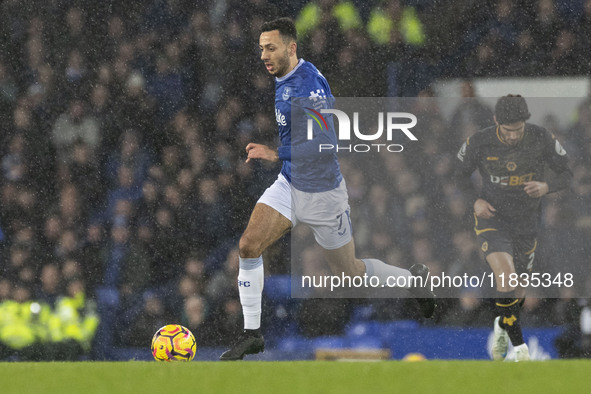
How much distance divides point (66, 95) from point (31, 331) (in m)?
2.00

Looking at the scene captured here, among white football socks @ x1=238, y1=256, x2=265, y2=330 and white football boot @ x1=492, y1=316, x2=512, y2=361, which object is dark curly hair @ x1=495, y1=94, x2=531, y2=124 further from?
white football socks @ x1=238, y1=256, x2=265, y2=330

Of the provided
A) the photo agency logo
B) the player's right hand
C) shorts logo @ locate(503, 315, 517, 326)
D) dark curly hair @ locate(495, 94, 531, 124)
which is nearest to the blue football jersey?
the photo agency logo

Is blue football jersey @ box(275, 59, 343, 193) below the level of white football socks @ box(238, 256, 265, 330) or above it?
above

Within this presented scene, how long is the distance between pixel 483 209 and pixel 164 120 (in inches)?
112

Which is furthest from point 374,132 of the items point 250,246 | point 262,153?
point 250,246

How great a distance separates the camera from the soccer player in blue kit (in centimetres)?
529

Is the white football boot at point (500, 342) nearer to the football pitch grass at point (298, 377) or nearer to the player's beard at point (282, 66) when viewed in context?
the football pitch grass at point (298, 377)

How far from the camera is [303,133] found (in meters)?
5.38

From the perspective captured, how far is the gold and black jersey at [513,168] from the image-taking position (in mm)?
5645

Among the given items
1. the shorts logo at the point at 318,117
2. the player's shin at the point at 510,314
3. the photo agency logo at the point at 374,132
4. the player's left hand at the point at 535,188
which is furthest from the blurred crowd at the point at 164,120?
the player's shin at the point at 510,314

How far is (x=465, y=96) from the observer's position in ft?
21.0

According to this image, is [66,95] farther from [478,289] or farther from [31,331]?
[478,289]

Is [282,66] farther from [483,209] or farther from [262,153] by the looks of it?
[483,209]

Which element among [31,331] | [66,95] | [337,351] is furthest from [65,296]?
[337,351]
